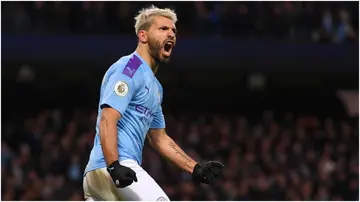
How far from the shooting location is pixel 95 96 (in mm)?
20672

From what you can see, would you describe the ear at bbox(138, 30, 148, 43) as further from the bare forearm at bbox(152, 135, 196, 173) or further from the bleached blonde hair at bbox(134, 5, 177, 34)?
the bare forearm at bbox(152, 135, 196, 173)

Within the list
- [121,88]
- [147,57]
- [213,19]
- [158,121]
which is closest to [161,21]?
[147,57]

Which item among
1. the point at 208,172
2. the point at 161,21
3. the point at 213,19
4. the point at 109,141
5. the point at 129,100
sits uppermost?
the point at 161,21

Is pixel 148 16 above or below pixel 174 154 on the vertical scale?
above

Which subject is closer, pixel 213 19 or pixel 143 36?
pixel 143 36

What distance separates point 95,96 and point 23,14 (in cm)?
282

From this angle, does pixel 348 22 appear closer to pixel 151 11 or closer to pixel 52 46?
pixel 52 46

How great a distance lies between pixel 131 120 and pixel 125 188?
0.46 m

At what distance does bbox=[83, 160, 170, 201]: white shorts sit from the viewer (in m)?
5.82

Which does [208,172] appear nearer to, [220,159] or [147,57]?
[147,57]

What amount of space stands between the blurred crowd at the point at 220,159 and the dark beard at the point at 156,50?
804cm

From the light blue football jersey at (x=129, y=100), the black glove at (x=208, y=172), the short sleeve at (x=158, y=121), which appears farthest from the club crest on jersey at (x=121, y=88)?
the black glove at (x=208, y=172)

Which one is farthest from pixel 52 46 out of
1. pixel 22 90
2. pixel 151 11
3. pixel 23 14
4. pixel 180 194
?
pixel 151 11

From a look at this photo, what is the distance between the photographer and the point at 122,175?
558 cm
